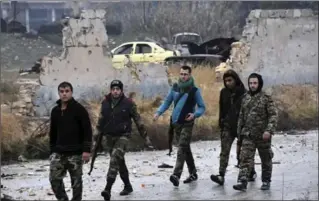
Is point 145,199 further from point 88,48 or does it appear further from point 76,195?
point 88,48

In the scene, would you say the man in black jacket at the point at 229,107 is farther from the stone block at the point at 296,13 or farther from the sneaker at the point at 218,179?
the stone block at the point at 296,13

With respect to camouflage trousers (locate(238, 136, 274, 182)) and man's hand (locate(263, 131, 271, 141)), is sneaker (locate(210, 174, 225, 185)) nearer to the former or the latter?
camouflage trousers (locate(238, 136, 274, 182))

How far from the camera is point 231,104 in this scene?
1046 cm

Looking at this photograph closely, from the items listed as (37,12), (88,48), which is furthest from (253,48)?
(37,12)

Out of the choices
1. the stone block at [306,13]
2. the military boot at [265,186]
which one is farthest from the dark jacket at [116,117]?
the stone block at [306,13]

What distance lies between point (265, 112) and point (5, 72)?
14.8 m

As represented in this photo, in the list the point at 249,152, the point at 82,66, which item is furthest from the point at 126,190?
the point at 82,66

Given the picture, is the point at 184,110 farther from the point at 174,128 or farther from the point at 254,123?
the point at 254,123

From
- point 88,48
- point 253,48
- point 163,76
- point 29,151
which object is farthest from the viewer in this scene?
point 253,48

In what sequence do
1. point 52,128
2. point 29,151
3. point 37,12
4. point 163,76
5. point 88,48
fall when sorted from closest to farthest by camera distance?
point 52,128 → point 29,151 → point 88,48 → point 163,76 → point 37,12

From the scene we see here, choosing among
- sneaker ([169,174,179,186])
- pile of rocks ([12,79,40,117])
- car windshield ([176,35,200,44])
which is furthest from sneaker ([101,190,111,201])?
car windshield ([176,35,200,44])

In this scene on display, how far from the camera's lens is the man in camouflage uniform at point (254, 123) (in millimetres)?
9789

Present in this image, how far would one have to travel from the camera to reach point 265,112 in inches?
388

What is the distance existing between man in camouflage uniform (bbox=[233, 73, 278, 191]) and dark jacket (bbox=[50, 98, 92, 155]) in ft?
7.95
